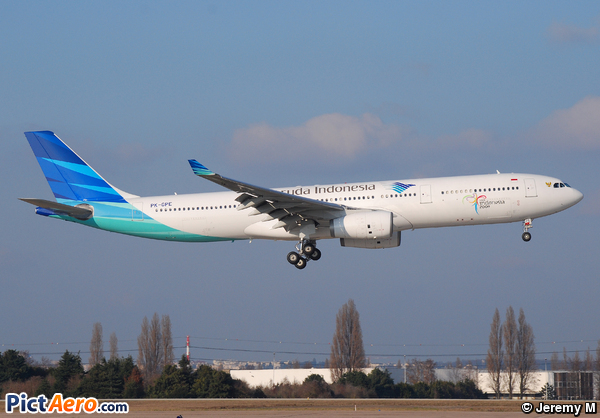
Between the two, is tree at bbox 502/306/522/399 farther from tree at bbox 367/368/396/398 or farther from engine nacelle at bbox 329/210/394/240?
engine nacelle at bbox 329/210/394/240

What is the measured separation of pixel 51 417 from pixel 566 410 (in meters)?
24.8

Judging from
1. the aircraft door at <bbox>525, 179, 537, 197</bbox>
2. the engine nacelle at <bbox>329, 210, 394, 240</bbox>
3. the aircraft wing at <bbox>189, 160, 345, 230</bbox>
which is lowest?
the engine nacelle at <bbox>329, 210, 394, 240</bbox>

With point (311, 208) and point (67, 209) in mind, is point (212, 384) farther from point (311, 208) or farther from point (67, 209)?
point (311, 208)

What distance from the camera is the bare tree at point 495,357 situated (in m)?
71.6

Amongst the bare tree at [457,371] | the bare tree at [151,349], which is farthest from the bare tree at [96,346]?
the bare tree at [457,371]

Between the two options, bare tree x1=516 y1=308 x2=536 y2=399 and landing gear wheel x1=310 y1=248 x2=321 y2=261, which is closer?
landing gear wheel x1=310 y1=248 x2=321 y2=261

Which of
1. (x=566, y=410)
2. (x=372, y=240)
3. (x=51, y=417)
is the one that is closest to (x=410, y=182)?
(x=372, y=240)

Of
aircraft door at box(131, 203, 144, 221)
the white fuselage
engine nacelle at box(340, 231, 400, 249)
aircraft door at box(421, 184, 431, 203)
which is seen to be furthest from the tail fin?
aircraft door at box(421, 184, 431, 203)

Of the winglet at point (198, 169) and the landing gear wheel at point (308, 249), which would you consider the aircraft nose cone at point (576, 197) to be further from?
the winglet at point (198, 169)

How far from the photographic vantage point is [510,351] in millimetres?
76312

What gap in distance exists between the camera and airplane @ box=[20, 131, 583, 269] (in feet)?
126

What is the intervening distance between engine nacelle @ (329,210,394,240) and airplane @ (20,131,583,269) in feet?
0.17

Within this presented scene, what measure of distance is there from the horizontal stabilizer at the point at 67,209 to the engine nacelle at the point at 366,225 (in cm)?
1563

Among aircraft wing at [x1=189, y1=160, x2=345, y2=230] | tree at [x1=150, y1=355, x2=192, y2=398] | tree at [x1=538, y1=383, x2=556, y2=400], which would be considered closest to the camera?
aircraft wing at [x1=189, y1=160, x2=345, y2=230]
